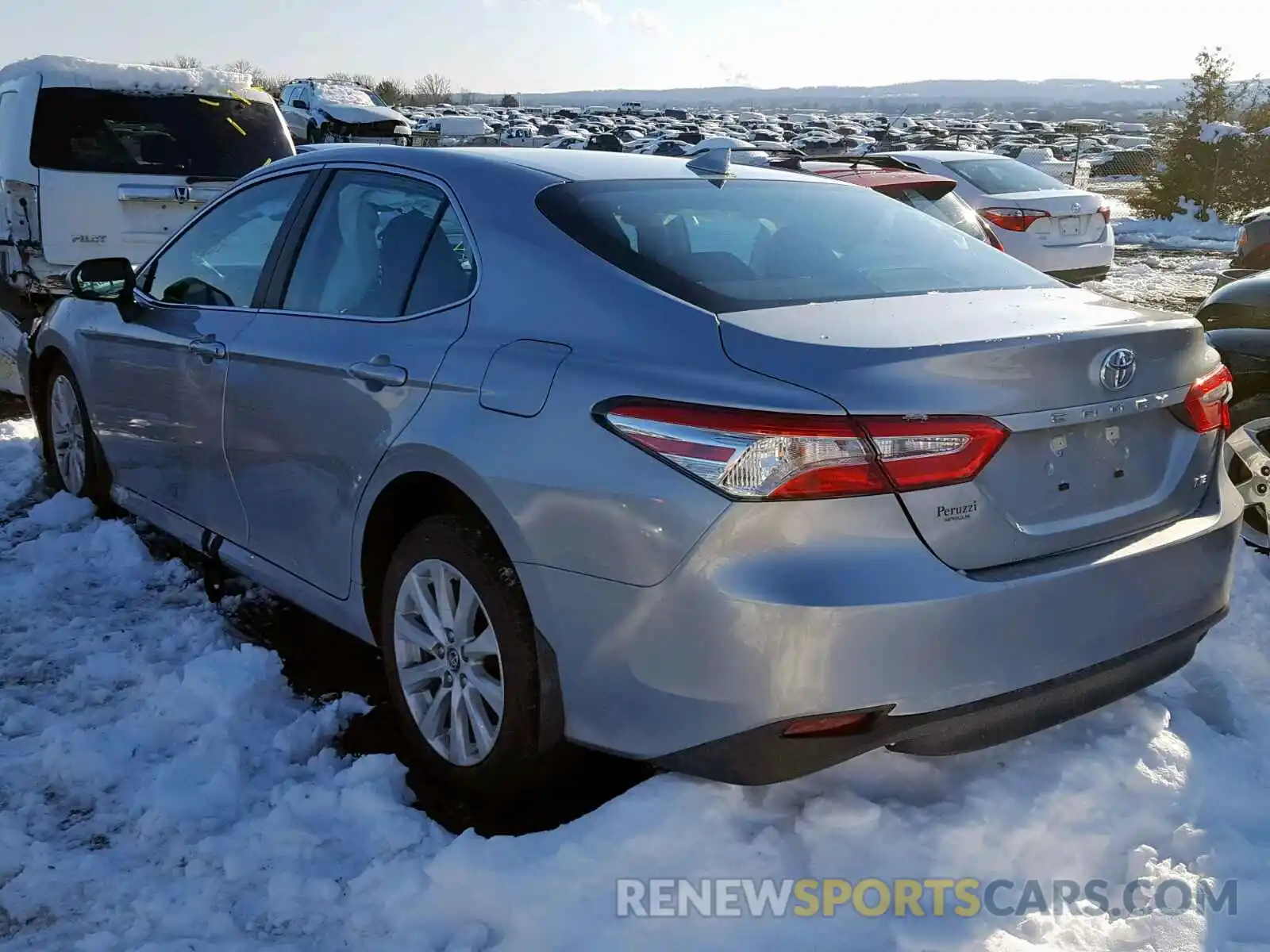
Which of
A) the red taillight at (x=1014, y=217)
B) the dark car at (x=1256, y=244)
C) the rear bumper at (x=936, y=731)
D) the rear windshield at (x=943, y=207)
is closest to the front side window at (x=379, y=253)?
the rear bumper at (x=936, y=731)

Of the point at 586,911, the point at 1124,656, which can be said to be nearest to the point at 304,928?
the point at 586,911

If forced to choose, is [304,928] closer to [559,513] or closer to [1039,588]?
[559,513]

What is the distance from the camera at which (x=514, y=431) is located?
2.76m

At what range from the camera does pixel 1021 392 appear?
8.28ft

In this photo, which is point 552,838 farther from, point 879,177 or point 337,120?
point 337,120

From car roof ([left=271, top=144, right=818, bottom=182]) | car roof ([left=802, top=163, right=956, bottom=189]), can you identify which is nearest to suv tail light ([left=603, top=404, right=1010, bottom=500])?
car roof ([left=271, top=144, right=818, bottom=182])

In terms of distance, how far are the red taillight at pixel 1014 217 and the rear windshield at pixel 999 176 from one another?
12.5 inches

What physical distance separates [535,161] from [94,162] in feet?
19.3

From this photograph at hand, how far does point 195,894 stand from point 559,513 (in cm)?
123

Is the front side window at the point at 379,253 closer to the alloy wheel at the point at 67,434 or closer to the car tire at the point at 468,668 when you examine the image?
the car tire at the point at 468,668

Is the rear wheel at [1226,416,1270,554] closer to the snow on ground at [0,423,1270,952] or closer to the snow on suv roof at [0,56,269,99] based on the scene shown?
the snow on ground at [0,423,1270,952]

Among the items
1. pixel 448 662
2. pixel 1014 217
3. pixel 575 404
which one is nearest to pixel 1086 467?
pixel 575 404

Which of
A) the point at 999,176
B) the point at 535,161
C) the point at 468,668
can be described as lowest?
the point at 468,668

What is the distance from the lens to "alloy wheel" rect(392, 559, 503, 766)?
2.96 metres
